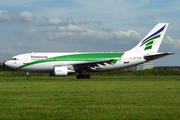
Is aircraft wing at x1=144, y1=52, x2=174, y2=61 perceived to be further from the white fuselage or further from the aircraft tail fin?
the white fuselage

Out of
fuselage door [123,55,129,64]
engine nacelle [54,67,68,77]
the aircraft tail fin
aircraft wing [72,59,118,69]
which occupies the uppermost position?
the aircraft tail fin

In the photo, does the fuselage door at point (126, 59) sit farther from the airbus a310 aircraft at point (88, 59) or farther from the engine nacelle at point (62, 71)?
the engine nacelle at point (62, 71)

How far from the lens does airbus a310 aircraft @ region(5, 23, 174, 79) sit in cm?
3856

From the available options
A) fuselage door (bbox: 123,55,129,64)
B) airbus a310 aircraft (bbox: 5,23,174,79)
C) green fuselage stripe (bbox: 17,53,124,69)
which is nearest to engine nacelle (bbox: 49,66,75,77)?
airbus a310 aircraft (bbox: 5,23,174,79)

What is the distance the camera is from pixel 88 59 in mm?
39625

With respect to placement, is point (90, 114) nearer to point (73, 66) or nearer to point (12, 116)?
point (12, 116)

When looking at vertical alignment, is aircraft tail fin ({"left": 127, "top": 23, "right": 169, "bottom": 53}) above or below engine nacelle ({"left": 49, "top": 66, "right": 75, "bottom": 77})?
above

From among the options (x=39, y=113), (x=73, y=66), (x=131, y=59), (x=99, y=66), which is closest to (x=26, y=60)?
(x=73, y=66)

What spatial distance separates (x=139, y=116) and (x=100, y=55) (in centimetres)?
3129

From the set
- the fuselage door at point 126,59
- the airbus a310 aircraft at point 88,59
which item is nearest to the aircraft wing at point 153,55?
the airbus a310 aircraft at point 88,59

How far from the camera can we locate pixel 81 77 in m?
39.6

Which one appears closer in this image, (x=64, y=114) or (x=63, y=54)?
(x=64, y=114)

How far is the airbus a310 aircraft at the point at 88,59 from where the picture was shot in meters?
38.6

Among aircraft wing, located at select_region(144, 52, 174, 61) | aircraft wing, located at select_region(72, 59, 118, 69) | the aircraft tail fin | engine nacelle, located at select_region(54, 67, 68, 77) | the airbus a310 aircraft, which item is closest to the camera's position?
engine nacelle, located at select_region(54, 67, 68, 77)
